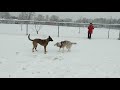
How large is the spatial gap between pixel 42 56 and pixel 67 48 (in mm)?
2168
